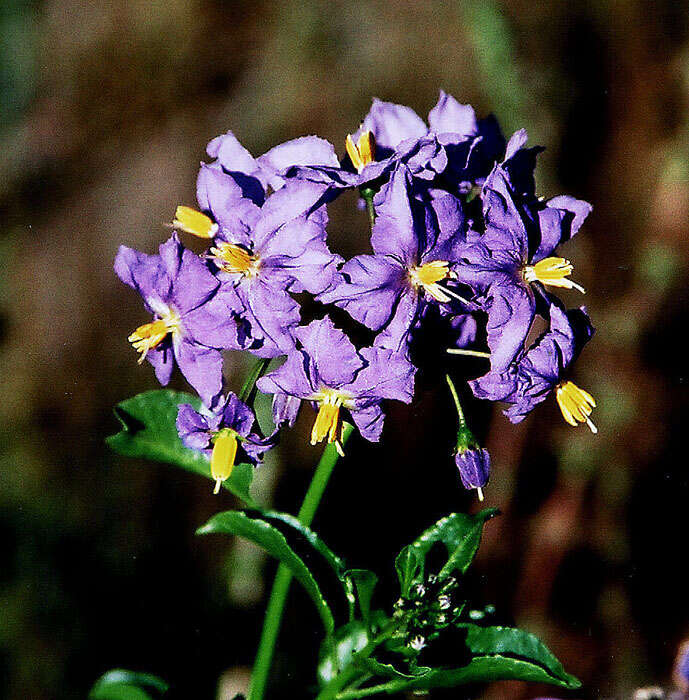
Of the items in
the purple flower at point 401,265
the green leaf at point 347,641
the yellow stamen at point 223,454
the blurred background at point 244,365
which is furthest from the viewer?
the blurred background at point 244,365

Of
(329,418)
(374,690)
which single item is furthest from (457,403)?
(374,690)

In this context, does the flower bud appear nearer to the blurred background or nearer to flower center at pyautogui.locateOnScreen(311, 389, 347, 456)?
flower center at pyautogui.locateOnScreen(311, 389, 347, 456)

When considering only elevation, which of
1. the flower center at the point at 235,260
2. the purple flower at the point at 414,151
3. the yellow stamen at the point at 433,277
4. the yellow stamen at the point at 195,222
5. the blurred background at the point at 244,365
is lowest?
the blurred background at the point at 244,365

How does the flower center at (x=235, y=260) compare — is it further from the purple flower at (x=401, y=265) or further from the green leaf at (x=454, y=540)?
the green leaf at (x=454, y=540)

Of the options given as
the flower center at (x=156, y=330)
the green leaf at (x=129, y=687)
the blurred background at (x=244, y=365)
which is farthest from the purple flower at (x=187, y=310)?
the blurred background at (x=244, y=365)

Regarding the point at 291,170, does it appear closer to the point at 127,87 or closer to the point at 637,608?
the point at 637,608

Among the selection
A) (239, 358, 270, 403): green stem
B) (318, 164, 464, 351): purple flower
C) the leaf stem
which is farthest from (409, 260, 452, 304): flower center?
the leaf stem

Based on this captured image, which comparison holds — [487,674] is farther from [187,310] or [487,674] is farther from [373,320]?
[187,310]
